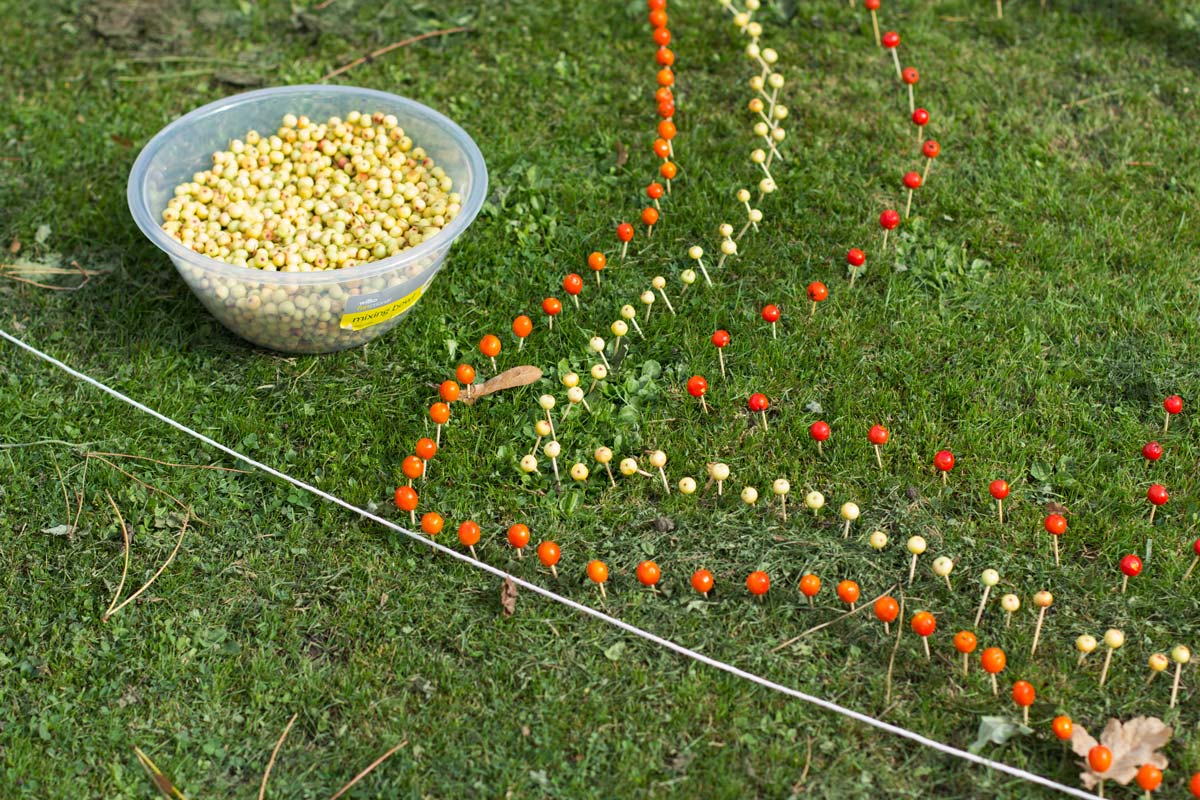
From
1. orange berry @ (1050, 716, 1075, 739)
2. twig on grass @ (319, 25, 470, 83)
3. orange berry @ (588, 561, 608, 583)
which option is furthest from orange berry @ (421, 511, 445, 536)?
twig on grass @ (319, 25, 470, 83)

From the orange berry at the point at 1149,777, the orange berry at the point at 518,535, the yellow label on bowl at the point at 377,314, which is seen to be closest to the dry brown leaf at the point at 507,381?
the yellow label on bowl at the point at 377,314

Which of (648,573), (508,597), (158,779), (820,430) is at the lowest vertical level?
(158,779)

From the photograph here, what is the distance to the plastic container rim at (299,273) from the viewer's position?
11.0 ft

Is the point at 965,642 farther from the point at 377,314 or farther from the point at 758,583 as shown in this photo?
the point at 377,314

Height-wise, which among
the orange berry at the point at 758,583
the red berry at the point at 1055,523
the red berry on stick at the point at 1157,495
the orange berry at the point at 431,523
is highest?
the red berry on stick at the point at 1157,495

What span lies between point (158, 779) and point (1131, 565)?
2.55 meters

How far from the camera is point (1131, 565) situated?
300cm

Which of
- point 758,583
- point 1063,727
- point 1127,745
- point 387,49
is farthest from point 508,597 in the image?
point 387,49

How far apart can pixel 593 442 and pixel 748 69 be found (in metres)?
2.12

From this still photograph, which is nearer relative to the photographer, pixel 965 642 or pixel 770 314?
pixel 965 642

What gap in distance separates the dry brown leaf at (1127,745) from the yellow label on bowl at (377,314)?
2297 millimetres

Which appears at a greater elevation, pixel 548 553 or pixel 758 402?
pixel 758 402

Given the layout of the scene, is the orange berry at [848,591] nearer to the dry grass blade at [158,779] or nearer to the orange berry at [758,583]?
the orange berry at [758,583]

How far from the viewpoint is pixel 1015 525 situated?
129 inches
